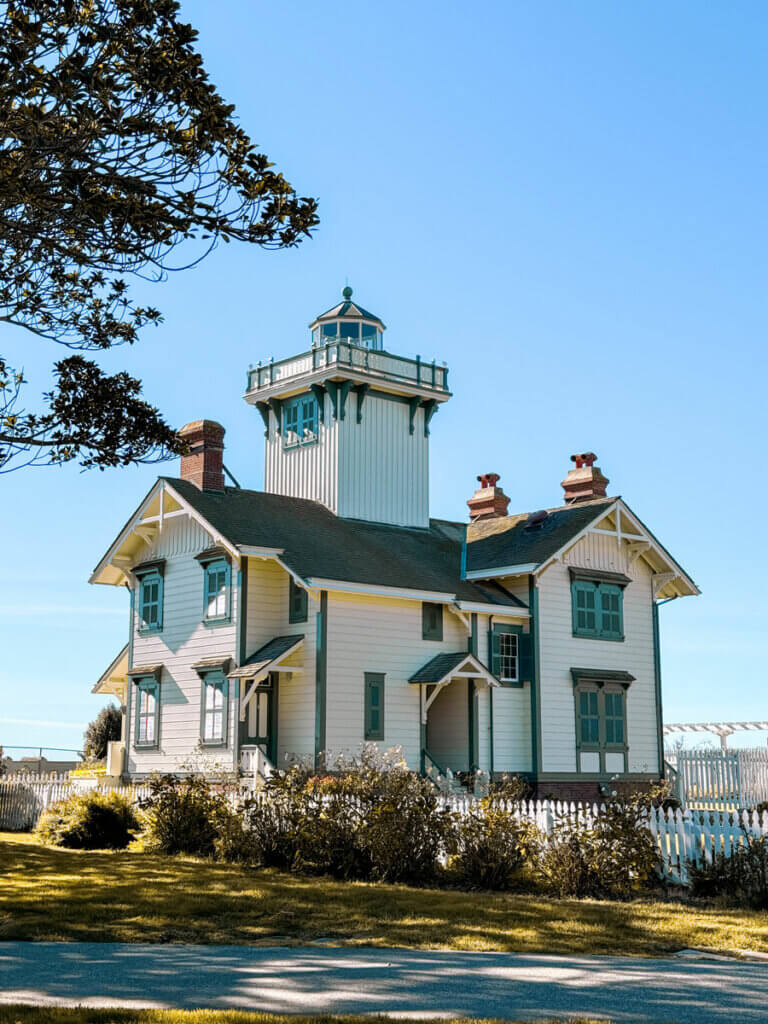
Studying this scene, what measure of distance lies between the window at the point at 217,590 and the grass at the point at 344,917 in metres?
12.4

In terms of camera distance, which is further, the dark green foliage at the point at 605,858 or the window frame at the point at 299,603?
the window frame at the point at 299,603

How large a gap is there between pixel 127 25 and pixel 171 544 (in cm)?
2054

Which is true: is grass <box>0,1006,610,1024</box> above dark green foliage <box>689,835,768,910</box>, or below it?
below

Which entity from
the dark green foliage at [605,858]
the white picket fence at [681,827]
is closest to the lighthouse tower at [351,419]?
A: the white picket fence at [681,827]

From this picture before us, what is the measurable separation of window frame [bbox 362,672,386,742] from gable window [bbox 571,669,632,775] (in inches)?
230

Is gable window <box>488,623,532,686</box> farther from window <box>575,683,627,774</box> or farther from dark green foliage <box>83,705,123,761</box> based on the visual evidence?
dark green foliage <box>83,705,123,761</box>

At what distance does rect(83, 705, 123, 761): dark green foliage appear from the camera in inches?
1633

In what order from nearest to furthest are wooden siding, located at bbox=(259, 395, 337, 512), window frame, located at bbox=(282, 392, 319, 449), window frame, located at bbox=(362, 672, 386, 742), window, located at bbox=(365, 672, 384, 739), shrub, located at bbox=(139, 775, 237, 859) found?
1. shrub, located at bbox=(139, 775, 237, 859)
2. window frame, located at bbox=(362, 672, 386, 742)
3. window, located at bbox=(365, 672, 384, 739)
4. wooden siding, located at bbox=(259, 395, 337, 512)
5. window frame, located at bbox=(282, 392, 319, 449)

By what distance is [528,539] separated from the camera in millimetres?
33438

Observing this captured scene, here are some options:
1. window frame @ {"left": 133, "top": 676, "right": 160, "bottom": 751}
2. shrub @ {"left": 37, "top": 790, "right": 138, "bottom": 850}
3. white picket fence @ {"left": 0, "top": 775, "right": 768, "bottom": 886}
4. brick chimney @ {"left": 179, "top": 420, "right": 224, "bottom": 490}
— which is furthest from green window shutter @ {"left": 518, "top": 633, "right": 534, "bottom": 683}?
white picket fence @ {"left": 0, "top": 775, "right": 768, "bottom": 886}

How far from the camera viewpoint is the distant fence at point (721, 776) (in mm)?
34531

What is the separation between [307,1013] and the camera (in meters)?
8.41

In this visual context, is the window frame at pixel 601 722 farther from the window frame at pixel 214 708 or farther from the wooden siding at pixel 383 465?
the window frame at pixel 214 708

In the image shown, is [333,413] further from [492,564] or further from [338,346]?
[492,564]
